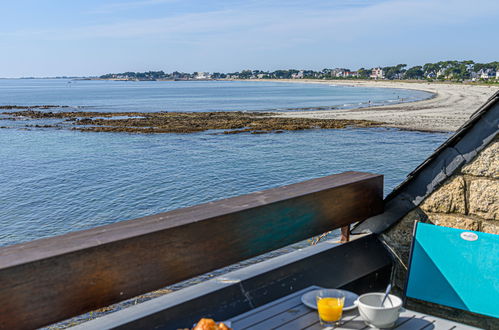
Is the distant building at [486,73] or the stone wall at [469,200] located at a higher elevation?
the stone wall at [469,200]

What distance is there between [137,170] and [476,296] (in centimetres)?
1929

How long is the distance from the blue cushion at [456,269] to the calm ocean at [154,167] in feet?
38.6

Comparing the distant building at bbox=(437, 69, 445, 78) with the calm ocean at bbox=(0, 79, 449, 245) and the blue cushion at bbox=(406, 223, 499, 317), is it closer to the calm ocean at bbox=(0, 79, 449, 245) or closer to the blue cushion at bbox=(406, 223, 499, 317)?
the calm ocean at bbox=(0, 79, 449, 245)

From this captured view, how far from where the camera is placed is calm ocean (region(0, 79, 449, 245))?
14.7m

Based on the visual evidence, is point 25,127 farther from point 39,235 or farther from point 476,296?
point 476,296

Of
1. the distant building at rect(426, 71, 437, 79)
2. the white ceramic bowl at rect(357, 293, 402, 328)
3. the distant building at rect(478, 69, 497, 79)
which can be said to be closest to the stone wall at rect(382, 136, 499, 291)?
the white ceramic bowl at rect(357, 293, 402, 328)

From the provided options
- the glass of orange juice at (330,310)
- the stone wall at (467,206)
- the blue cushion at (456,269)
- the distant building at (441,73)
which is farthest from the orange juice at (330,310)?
the distant building at (441,73)

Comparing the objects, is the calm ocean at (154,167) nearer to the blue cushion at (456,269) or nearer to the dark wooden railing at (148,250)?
the dark wooden railing at (148,250)

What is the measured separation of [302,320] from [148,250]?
70 cm

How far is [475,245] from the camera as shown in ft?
8.44

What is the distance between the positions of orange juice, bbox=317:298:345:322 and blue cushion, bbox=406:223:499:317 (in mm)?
985

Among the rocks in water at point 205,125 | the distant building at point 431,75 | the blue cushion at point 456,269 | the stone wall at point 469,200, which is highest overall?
the stone wall at point 469,200

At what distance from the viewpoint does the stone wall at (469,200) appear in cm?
287

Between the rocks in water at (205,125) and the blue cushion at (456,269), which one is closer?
the blue cushion at (456,269)
